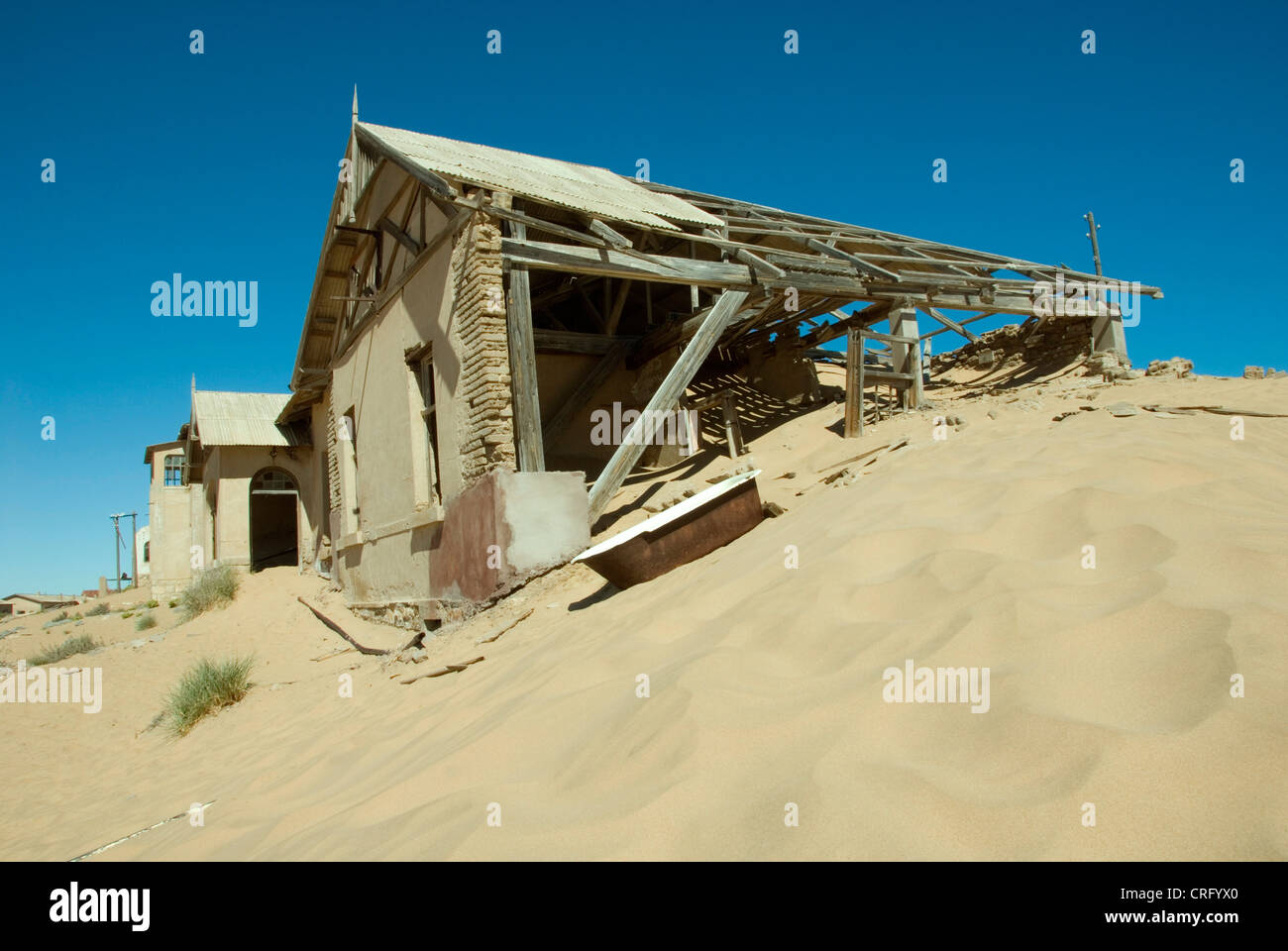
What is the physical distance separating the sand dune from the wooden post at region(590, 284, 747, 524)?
2.87 metres

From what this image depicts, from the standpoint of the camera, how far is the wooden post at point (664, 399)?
25.1 ft

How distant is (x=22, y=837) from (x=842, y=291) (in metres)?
9.95

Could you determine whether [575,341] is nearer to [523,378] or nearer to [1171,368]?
[523,378]

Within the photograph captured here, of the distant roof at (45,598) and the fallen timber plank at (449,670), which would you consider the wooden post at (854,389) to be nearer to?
the fallen timber plank at (449,670)

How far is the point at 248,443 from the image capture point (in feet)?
55.8

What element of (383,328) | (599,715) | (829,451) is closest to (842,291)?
(829,451)

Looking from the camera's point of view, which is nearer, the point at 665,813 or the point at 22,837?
the point at 665,813

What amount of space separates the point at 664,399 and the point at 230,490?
42.7 ft

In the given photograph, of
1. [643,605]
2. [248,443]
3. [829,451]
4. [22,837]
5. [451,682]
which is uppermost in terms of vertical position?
[248,443]

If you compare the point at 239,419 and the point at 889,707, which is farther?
the point at 239,419

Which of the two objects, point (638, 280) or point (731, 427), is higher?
point (638, 280)

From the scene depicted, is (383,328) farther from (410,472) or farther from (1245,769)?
(1245,769)

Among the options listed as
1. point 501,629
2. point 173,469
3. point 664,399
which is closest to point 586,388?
point 664,399

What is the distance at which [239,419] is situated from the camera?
17.9 meters
